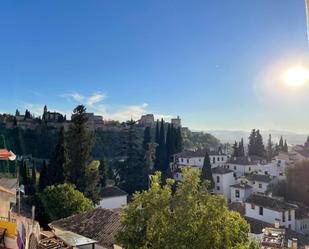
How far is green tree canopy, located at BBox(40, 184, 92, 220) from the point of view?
19.4 metres

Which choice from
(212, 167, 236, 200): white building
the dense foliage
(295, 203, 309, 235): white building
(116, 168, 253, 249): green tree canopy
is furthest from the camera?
(212, 167, 236, 200): white building

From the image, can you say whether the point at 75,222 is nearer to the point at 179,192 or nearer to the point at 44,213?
the point at 44,213

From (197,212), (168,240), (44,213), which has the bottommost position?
(44,213)

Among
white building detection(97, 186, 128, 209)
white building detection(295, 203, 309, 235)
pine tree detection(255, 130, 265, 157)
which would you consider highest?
pine tree detection(255, 130, 265, 157)

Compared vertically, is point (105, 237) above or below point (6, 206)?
below

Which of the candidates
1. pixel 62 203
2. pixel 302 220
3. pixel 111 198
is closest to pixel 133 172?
pixel 111 198

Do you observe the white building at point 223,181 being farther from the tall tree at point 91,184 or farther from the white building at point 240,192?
the tall tree at point 91,184

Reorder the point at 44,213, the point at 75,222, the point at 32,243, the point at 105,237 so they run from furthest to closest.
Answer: the point at 44,213 < the point at 75,222 < the point at 105,237 < the point at 32,243

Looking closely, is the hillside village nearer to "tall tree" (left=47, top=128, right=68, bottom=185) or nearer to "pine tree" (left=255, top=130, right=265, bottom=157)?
"pine tree" (left=255, top=130, right=265, bottom=157)

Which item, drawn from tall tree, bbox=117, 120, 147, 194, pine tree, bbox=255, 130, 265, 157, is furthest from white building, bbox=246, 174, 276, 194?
pine tree, bbox=255, 130, 265, 157

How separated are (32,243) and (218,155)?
39.5 m

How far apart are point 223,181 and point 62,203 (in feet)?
72.3

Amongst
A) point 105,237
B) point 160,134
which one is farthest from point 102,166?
point 105,237

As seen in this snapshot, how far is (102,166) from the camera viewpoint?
35812 millimetres
